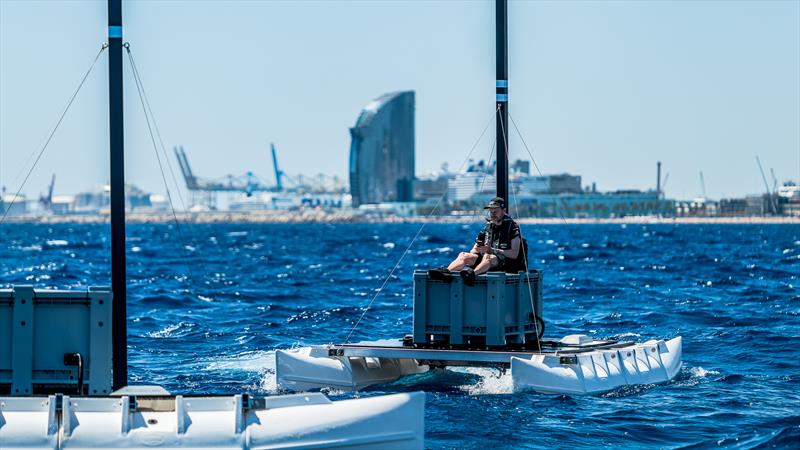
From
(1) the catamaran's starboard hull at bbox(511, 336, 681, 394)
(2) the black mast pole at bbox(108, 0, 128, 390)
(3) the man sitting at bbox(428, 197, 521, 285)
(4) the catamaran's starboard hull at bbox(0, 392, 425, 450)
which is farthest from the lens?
(3) the man sitting at bbox(428, 197, 521, 285)

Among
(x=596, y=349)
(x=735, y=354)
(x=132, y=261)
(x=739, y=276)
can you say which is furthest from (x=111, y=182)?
(x=132, y=261)

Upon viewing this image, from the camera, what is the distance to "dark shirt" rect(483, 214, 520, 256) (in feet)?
60.6

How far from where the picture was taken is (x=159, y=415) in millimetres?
11023

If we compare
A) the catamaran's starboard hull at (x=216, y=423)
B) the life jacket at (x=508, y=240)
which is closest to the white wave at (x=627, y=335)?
the life jacket at (x=508, y=240)

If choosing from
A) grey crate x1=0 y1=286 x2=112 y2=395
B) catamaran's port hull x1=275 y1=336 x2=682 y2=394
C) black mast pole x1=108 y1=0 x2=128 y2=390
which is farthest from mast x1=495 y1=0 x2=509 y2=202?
grey crate x1=0 y1=286 x2=112 y2=395

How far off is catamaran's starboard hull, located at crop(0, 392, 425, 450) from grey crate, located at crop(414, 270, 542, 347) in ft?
22.0

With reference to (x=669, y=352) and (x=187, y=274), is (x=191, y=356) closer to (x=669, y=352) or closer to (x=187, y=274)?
(x=669, y=352)

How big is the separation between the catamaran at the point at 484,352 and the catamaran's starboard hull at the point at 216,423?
605 cm

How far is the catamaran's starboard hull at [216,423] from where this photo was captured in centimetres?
1072

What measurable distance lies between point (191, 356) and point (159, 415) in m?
12.2

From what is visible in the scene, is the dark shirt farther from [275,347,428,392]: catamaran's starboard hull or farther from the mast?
[275,347,428,392]: catamaran's starboard hull

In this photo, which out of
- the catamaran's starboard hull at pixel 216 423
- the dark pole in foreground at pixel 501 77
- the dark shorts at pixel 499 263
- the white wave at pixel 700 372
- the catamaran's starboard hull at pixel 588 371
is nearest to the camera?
the catamaran's starboard hull at pixel 216 423

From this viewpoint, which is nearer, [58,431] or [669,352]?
[58,431]

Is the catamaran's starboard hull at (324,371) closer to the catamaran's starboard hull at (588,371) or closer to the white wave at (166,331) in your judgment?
the catamaran's starboard hull at (588,371)
